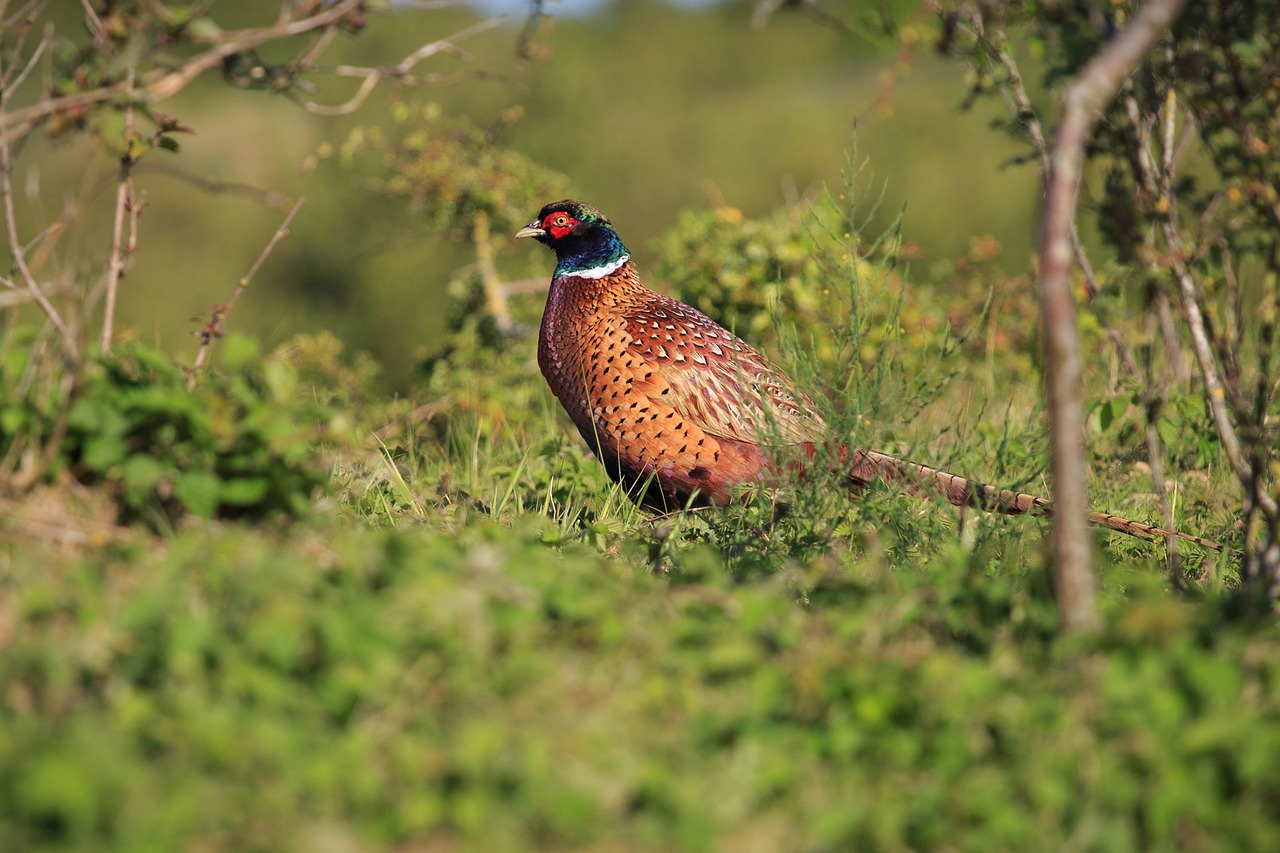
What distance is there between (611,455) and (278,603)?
97.1 inches

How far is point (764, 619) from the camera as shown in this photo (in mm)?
2678

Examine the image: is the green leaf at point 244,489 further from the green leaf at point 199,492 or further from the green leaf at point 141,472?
the green leaf at point 141,472

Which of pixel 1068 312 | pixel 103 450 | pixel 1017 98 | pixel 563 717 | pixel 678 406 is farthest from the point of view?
pixel 678 406

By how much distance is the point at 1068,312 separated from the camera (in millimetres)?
2572

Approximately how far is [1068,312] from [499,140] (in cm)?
1439

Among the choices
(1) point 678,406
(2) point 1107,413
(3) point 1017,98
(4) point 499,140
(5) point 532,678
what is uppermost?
(3) point 1017,98

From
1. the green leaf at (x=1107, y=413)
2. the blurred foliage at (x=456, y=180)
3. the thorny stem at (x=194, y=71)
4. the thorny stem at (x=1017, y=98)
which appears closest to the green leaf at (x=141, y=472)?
the thorny stem at (x=194, y=71)

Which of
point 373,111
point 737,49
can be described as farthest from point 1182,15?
point 737,49

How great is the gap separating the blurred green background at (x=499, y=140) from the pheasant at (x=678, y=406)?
11.0 m

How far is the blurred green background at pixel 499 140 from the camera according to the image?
756 inches

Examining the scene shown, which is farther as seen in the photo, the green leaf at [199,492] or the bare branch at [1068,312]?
the green leaf at [199,492]

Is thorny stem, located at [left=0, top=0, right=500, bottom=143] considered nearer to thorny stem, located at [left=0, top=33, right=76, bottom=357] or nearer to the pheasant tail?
thorny stem, located at [left=0, top=33, right=76, bottom=357]

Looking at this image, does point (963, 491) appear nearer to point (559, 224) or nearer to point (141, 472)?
point (559, 224)

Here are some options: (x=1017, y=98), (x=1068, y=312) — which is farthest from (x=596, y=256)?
(x=1068, y=312)
